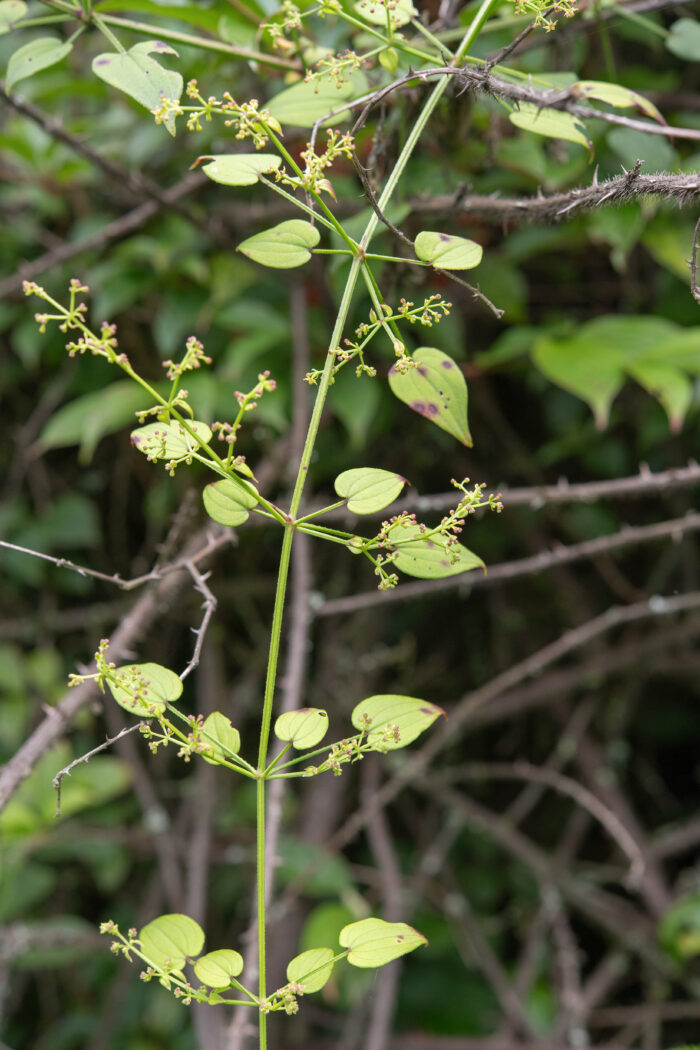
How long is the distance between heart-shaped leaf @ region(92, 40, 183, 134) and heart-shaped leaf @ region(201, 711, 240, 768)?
1.37 ft

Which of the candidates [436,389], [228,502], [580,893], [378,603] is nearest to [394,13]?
[436,389]

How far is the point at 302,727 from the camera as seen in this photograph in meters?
0.51

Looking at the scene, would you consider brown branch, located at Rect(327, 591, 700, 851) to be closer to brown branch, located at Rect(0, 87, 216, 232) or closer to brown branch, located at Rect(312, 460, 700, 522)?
brown branch, located at Rect(312, 460, 700, 522)

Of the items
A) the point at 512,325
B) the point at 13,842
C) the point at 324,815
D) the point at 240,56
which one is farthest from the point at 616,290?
the point at 13,842

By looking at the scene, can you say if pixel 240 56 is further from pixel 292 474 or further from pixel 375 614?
pixel 375 614

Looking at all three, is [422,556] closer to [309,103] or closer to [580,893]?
[309,103]

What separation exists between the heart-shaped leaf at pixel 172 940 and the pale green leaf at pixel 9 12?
2.29 ft

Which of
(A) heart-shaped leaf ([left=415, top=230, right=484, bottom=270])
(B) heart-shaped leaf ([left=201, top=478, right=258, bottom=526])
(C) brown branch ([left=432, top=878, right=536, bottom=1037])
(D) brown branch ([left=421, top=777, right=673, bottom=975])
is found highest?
(A) heart-shaped leaf ([left=415, top=230, right=484, bottom=270])

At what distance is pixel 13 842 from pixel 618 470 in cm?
108

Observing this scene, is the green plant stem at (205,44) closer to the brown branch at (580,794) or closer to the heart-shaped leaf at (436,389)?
the heart-shaped leaf at (436,389)

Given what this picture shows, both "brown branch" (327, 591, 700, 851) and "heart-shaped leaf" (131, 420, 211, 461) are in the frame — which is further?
"brown branch" (327, 591, 700, 851)

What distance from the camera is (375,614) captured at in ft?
4.77

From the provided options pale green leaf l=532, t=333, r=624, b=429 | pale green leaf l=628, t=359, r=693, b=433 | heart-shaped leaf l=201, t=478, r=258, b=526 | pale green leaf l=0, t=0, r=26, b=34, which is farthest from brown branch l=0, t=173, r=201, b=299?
heart-shaped leaf l=201, t=478, r=258, b=526

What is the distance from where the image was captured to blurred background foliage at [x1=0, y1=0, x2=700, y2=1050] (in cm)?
113
